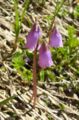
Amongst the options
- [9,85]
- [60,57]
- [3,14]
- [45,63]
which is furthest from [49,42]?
[3,14]

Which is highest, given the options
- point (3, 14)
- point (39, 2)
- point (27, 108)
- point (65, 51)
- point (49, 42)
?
point (39, 2)

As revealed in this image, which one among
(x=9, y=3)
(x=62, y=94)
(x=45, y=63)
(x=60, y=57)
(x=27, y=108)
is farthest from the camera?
(x=9, y=3)

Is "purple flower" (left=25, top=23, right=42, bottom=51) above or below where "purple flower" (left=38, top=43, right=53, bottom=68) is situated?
above

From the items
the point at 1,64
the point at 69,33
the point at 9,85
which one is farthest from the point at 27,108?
the point at 69,33

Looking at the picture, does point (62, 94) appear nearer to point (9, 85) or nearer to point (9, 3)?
point (9, 85)

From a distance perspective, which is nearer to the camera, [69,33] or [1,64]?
[1,64]

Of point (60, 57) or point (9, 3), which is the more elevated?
point (9, 3)

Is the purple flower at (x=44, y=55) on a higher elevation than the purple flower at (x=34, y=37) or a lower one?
lower

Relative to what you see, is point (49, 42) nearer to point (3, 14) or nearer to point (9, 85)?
point (9, 85)

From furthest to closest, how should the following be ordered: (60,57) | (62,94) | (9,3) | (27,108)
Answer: (9,3) < (60,57) < (62,94) < (27,108)
